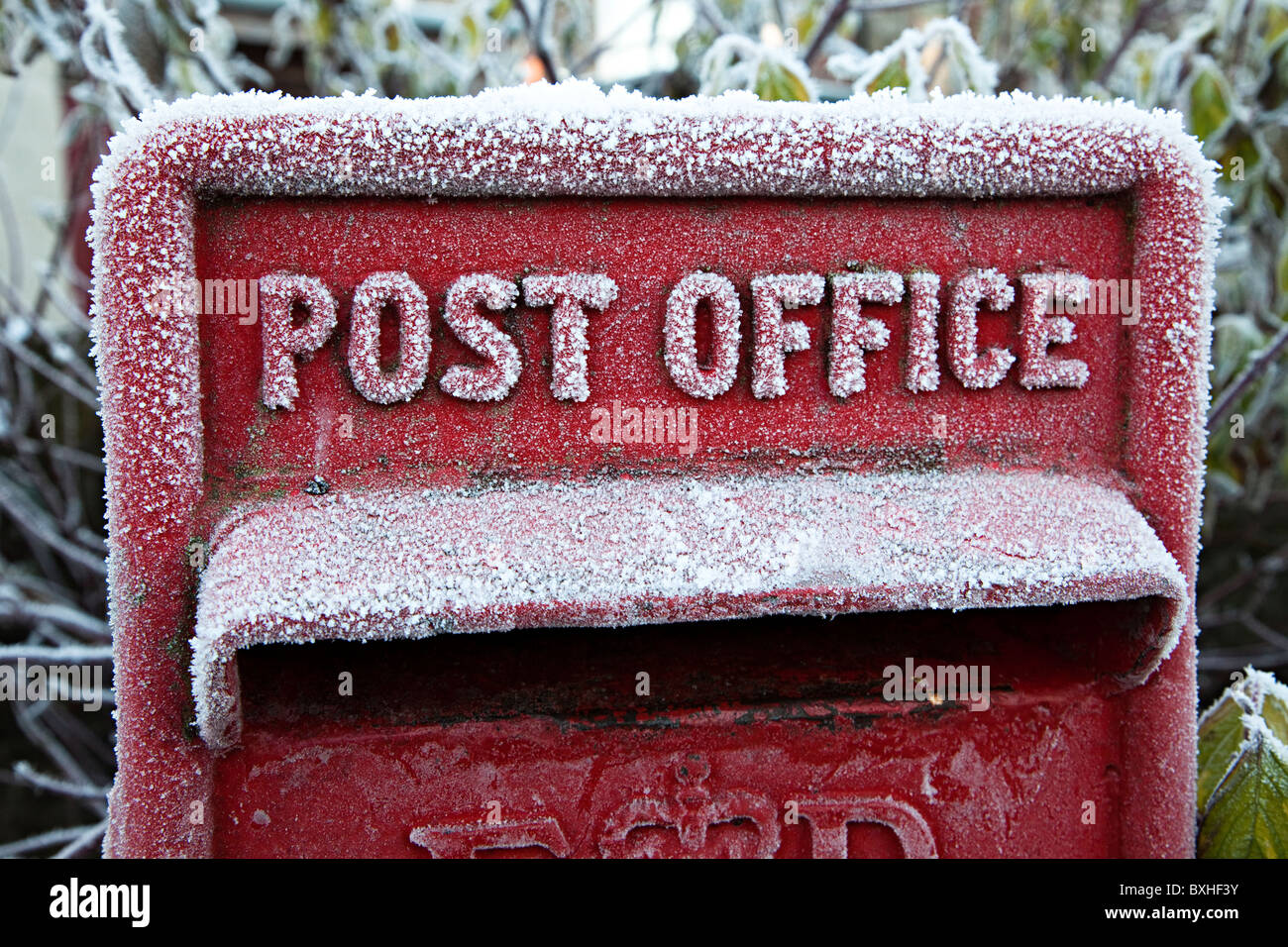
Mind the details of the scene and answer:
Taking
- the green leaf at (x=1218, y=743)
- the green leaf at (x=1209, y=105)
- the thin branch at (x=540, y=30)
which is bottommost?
the green leaf at (x=1218, y=743)

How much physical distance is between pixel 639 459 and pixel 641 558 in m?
0.14

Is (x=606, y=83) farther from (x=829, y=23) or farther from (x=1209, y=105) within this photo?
(x=1209, y=105)

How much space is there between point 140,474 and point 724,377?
2.01 feet

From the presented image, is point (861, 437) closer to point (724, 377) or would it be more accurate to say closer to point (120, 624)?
point (724, 377)

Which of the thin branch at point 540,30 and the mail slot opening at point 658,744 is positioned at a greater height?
the thin branch at point 540,30

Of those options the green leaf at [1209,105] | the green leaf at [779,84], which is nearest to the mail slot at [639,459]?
the green leaf at [779,84]

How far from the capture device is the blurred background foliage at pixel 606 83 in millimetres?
1854

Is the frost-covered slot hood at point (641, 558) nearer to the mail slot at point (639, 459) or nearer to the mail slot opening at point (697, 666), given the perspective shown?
the mail slot at point (639, 459)

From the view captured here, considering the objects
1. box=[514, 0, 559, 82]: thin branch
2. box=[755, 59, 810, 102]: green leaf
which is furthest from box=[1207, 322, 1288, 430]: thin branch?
box=[514, 0, 559, 82]: thin branch

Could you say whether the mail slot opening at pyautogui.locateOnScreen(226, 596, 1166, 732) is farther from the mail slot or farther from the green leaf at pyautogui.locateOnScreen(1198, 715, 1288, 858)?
the green leaf at pyautogui.locateOnScreen(1198, 715, 1288, 858)

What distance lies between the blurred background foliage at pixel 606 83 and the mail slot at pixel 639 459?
612 millimetres

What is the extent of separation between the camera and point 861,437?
3.57 ft

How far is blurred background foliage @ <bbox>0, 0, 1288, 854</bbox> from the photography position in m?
1.85
